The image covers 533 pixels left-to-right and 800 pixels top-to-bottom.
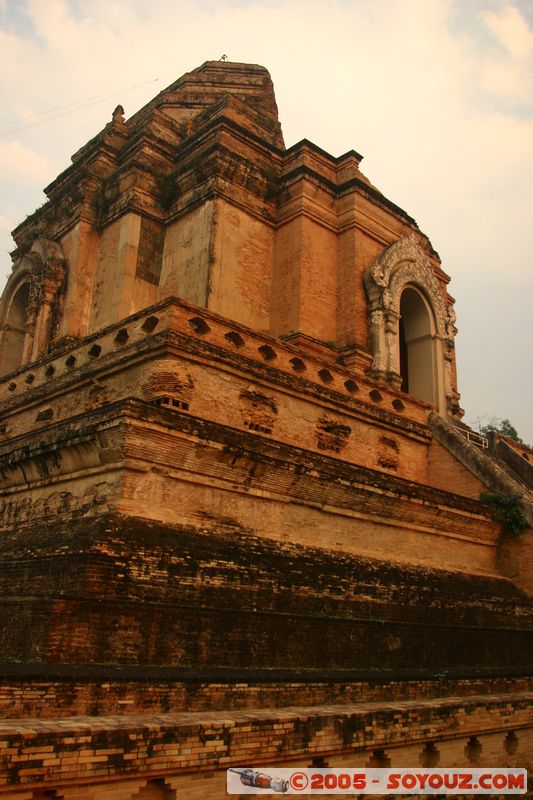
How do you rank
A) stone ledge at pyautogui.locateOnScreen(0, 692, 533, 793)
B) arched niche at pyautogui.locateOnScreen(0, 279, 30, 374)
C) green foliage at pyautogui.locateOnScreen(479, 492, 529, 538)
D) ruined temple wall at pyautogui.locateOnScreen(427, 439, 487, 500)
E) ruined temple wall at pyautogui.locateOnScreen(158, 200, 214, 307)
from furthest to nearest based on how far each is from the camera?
arched niche at pyautogui.locateOnScreen(0, 279, 30, 374)
ruined temple wall at pyautogui.locateOnScreen(158, 200, 214, 307)
ruined temple wall at pyautogui.locateOnScreen(427, 439, 487, 500)
green foliage at pyautogui.locateOnScreen(479, 492, 529, 538)
stone ledge at pyautogui.locateOnScreen(0, 692, 533, 793)

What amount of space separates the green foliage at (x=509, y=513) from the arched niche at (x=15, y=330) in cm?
1323

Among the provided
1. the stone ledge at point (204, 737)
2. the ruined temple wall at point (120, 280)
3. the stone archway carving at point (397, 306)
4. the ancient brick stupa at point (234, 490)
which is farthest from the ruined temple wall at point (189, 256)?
the stone ledge at point (204, 737)

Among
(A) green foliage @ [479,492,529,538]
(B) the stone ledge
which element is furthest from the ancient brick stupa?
(A) green foliage @ [479,492,529,538]

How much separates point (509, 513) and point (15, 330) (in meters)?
14.3

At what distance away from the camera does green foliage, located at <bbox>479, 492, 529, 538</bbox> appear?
13453 mm

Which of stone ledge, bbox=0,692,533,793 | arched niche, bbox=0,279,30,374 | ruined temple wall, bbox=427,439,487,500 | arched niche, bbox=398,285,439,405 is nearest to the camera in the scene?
stone ledge, bbox=0,692,533,793

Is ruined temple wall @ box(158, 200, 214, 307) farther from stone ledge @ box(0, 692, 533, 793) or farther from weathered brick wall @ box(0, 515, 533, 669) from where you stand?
stone ledge @ box(0, 692, 533, 793)

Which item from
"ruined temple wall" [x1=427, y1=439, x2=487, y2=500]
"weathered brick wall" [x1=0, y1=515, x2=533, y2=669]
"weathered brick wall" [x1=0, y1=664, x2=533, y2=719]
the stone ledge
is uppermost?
"ruined temple wall" [x1=427, y1=439, x2=487, y2=500]

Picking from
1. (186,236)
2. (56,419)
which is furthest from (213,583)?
(186,236)

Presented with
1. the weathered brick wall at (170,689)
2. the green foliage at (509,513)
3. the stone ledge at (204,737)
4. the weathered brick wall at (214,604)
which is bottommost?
the stone ledge at (204,737)

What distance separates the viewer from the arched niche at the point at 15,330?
2005 centimetres

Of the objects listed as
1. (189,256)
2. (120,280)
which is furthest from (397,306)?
(120,280)

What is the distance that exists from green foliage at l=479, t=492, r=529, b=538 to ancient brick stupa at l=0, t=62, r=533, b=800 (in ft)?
0.52

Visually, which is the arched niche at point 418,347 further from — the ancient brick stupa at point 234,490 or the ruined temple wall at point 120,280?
the ruined temple wall at point 120,280
